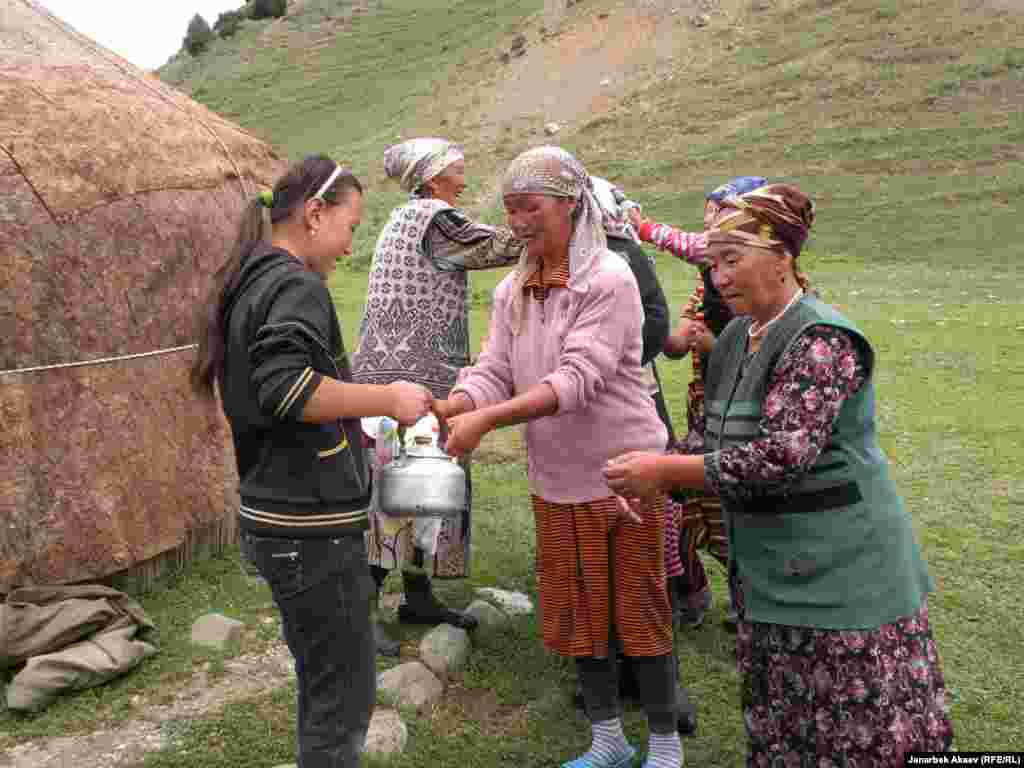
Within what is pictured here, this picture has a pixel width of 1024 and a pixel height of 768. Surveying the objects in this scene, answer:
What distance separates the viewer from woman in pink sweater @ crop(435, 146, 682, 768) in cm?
249

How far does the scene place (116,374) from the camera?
13.8ft

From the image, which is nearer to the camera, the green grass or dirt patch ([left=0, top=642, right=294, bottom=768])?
dirt patch ([left=0, top=642, right=294, bottom=768])

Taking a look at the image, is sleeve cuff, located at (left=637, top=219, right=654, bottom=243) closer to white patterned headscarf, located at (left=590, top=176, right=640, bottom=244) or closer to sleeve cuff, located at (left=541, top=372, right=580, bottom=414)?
white patterned headscarf, located at (left=590, top=176, right=640, bottom=244)

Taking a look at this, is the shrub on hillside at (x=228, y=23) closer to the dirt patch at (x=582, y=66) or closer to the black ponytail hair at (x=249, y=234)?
the dirt patch at (x=582, y=66)

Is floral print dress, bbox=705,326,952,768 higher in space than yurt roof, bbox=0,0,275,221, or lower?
lower

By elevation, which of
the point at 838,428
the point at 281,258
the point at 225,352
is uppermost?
the point at 281,258

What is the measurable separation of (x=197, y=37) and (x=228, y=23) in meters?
2.16

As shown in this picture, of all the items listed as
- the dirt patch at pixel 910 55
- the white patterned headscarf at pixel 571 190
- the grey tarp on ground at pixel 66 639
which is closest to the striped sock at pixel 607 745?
the white patterned headscarf at pixel 571 190

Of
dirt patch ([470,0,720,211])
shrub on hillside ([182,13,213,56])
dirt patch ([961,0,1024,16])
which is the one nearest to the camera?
dirt patch ([961,0,1024,16])

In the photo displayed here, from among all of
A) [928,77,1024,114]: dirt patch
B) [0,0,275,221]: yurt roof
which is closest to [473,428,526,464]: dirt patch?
[0,0,275,221]: yurt roof

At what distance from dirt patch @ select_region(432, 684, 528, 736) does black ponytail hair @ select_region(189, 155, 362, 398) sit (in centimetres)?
157

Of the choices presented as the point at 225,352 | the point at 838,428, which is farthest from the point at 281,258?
the point at 838,428

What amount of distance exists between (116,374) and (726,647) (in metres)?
2.82

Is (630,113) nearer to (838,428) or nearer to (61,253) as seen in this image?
(61,253)
